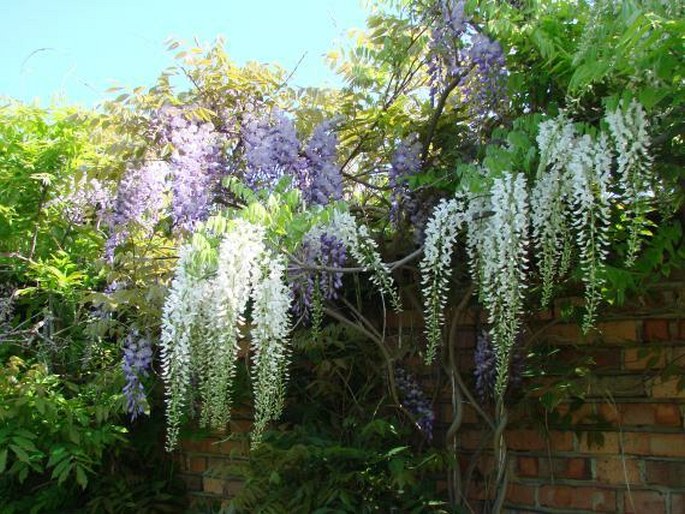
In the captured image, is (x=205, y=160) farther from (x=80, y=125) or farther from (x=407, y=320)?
(x=407, y=320)

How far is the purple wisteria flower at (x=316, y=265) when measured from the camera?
8.63ft

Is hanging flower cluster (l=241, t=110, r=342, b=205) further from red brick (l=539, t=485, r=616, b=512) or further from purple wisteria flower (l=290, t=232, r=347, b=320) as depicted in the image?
red brick (l=539, t=485, r=616, b=512)

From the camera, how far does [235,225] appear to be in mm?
2357

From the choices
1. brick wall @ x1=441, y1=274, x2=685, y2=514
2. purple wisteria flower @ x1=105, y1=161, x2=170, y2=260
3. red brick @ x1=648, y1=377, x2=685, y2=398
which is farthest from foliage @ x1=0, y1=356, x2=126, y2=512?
red brick @ x1=648, y1=377, x2=685, y2=398

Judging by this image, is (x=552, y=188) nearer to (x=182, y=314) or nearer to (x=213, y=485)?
(x=182, y=314)

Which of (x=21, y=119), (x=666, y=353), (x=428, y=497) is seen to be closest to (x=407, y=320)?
(x=428, y=497)

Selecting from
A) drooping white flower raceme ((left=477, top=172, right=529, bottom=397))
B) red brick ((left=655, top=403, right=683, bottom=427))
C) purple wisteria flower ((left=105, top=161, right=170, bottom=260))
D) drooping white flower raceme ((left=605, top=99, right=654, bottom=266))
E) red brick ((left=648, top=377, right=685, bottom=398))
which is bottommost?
red brick ((left=655, top=403, right=683, bottom=427))

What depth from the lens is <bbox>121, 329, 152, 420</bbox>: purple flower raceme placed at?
10.4ft

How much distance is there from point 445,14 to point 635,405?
1.53 m

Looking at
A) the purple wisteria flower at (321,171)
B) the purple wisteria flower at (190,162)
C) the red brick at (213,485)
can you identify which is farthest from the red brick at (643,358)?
the red brick at (213,485)

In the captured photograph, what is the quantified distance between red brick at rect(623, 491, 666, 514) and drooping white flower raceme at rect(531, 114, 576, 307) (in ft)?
2.74

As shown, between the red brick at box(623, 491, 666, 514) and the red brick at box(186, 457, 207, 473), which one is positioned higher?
the red brick at box(186, 457, 207, 473)

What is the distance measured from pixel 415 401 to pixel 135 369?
1.12m

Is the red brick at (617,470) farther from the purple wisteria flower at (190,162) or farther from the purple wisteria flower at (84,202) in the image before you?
the purple wisteria flower at (84,202)
